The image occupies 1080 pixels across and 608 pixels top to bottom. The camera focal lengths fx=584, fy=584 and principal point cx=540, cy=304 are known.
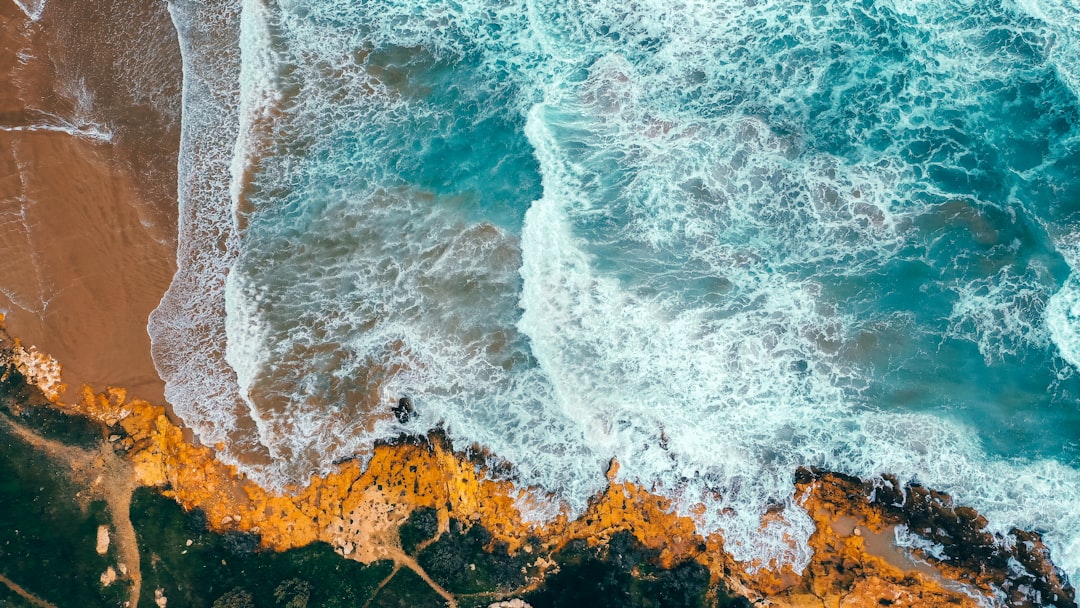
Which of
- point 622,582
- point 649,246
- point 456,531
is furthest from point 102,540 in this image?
point 649,246

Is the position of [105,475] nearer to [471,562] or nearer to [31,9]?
[471,562]

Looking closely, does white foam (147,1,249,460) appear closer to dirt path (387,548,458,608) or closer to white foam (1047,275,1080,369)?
dirt path (387,548,458,608)

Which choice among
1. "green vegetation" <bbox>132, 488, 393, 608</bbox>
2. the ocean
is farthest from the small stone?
the ocean

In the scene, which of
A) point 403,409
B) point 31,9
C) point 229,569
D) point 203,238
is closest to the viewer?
point 229,569

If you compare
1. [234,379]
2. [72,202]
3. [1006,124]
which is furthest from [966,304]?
[72,202]

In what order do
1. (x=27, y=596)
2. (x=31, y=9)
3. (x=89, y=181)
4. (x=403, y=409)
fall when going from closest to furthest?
1. (x=27, y=596)
2. (x=403, y=409)
3. (x=89, y=181)
4. (x=31, y=9)
